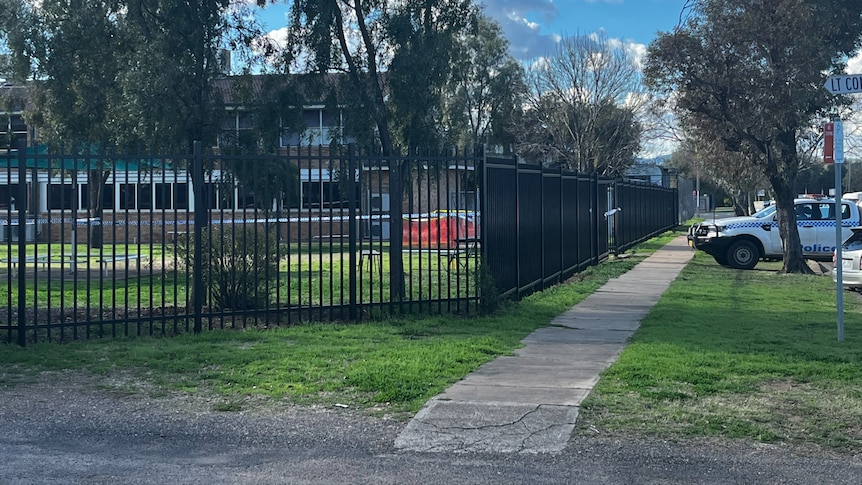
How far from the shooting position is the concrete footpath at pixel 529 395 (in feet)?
20.6

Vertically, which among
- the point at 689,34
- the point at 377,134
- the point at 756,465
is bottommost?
the point at 756,465

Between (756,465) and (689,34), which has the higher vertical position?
(689,34)

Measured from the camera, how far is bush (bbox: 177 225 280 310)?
35.7 ft

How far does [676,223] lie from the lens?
48375 mm

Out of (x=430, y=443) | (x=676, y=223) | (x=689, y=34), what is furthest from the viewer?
(x=676, y=223)

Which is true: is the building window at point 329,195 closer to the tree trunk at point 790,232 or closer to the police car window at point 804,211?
the tree trunk at point 790,232

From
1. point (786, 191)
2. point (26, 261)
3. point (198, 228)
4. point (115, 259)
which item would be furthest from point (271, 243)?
point (786, 191)

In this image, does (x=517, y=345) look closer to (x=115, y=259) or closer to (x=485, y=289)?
(x=485, y=289)

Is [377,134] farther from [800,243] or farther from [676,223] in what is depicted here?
[676,223]

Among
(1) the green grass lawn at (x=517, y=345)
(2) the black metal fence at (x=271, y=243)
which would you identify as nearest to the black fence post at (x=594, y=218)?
(2) the black metal fence at (x=271, y=243)

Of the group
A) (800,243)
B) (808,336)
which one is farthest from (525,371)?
(800,243)

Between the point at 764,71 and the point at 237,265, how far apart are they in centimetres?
1242

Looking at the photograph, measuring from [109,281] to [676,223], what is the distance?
119 ft

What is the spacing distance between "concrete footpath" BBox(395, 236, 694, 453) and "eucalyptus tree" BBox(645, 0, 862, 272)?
8.38m
